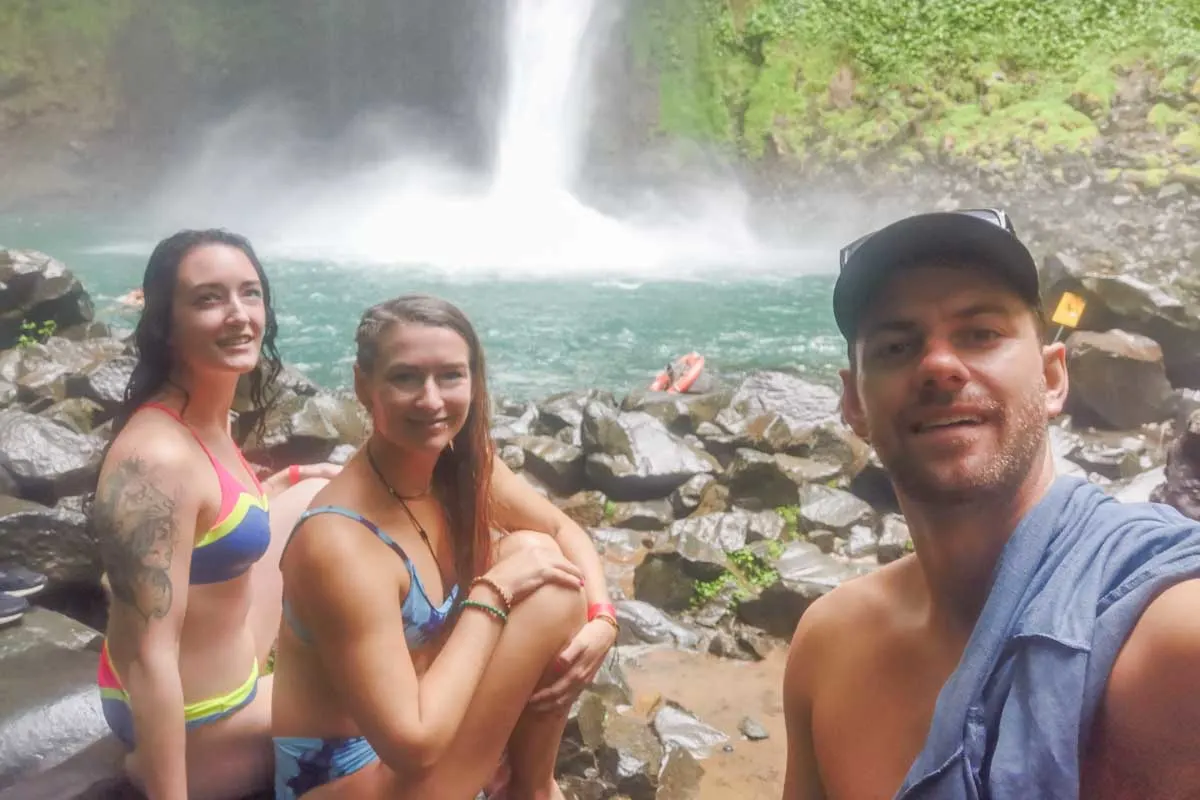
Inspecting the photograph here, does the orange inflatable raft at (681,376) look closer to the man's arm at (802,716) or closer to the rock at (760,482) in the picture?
the rock at (760,482)

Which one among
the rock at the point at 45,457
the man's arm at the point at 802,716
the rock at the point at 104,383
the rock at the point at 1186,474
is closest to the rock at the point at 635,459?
the rock at the point at 1186,474

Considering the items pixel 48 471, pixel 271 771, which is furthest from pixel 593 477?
pixel 271 771

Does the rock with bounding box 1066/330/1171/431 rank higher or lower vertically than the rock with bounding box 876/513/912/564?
higher

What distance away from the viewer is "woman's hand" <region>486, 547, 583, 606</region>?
60.6 inches

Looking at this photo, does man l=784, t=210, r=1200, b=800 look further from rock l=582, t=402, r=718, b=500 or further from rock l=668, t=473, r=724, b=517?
rock l=582, t=402, r=718, b=500

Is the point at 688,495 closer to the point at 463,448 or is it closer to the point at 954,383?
the point at 463,448

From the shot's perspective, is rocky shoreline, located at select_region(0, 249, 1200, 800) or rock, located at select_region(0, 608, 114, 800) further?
rocky shoreline, located at select_region(0, 249, 1200, 800)

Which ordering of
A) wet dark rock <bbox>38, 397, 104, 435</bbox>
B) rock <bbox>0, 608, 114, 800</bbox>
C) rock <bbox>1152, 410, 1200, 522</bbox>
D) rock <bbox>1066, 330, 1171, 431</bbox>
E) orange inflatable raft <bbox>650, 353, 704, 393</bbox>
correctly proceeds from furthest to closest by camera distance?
1. orange inflatable raft <bbox>650, 353, 704, 393</bbox>
2. rock <bbox>1066, 330, 1171, 431</bbox>
3. wet dark rock <bbox>38, 397, 104, 435</bbox>
4. rock <bbox>1152, 410, 1200, 522</bbox>
5. rock <bbox>0, 608, 114, 800</bbox>

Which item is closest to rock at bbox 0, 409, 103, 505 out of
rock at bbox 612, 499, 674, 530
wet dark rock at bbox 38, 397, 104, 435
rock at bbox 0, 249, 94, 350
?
wet dark rock at bbox 38, 397, 104, 435

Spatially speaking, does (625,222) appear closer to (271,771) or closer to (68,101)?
(68,101)

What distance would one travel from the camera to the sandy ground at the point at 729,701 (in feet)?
10.1

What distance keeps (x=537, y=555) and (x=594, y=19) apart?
2015 centimetres

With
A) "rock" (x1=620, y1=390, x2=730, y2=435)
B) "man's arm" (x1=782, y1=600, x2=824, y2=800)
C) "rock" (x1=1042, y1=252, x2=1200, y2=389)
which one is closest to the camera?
"man's arm" (x1=782, y1=600, x2=824, y2=800)

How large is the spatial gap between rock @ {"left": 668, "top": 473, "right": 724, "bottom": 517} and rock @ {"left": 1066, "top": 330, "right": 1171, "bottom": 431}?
3.46 m
